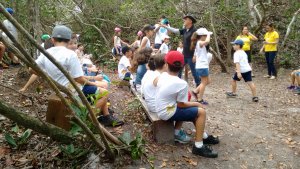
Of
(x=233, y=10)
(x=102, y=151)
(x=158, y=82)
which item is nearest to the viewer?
(x=102, y=151)

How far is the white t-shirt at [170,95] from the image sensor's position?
4.44 m

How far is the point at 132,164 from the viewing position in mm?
4023

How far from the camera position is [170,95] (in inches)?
177

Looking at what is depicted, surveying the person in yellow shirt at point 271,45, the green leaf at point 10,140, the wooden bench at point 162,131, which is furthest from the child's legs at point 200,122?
the person in yellow shirt at point 271,45

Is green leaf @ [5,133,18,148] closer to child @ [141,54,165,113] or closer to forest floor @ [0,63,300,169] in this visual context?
forest floor @ [0,63,300,169]

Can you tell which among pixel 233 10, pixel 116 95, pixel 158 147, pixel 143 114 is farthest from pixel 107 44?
pixel 158 147

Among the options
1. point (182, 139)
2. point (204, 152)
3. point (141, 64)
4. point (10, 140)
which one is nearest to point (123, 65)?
point (141, 64)

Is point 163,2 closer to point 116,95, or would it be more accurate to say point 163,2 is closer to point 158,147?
point 116,95

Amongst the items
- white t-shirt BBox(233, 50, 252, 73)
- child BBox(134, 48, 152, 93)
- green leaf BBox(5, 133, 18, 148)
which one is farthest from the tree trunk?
white t-shirt BBox(233, 50, 252, 73)

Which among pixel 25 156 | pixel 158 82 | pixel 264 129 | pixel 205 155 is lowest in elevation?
pixel 264 129

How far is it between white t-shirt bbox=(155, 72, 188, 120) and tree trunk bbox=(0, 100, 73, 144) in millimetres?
1351

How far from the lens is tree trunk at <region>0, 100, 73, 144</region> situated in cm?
342

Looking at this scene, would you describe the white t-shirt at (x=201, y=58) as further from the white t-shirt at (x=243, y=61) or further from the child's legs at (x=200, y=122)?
the child's legs at (x=200, y=122)

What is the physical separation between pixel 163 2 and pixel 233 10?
3.63 metres
